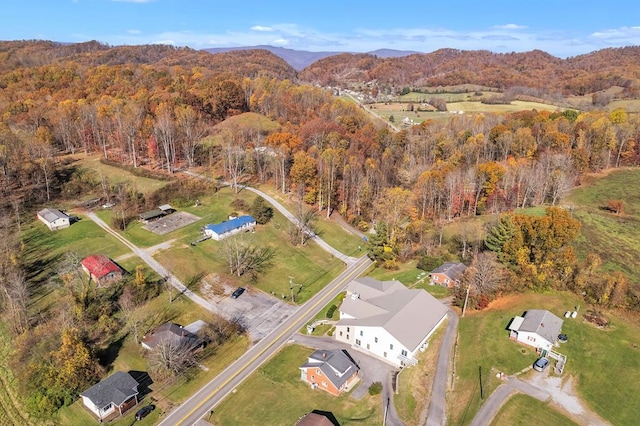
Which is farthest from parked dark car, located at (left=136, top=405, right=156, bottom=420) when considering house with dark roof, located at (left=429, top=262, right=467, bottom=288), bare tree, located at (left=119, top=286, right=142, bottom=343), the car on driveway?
house with dark roof, located at (left=429, top=262, right=467, bottom=288)

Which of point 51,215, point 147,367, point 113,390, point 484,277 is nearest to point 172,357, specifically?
point 147,367

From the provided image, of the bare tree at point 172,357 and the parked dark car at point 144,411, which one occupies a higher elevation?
the bare tree at point 172,357

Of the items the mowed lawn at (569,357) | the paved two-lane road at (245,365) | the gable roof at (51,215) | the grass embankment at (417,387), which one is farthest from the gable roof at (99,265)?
the mowed lawn at (569,357)

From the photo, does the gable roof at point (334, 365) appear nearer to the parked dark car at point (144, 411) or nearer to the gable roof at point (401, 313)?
the gable roof at point (401, 313)

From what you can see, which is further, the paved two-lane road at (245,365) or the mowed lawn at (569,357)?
the paved two-lane road at (245,365)

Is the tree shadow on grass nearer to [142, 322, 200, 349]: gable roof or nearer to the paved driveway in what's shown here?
[142, 322, 200, 349]: gable roof

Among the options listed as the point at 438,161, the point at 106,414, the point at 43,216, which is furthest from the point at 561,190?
the point at 43,216

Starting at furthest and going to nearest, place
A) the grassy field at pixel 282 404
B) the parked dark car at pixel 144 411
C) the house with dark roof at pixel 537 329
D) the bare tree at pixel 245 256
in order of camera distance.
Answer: the bare tree at pixel 245 256, the house with dark roof at pixel 537 329, the parked dark car at pixel 144 411, the grassy field at pixel 282 404
